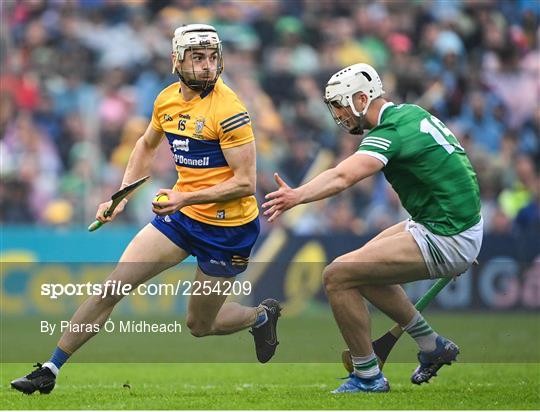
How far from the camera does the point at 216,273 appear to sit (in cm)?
956

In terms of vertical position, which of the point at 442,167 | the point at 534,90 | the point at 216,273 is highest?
the point at 442,167

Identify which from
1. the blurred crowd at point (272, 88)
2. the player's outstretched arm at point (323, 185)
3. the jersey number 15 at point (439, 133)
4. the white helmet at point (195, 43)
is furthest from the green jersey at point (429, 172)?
the blurred crowd at point (272, 88)

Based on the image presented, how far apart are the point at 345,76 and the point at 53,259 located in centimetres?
811

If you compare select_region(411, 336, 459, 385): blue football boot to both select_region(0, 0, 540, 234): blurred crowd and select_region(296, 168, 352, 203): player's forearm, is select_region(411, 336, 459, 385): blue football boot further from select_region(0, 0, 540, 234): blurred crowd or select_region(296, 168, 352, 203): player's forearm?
select_region(0, 0, 540, 234): blurred crowd

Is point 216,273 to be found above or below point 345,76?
below

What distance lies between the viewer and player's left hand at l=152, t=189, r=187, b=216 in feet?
29.1

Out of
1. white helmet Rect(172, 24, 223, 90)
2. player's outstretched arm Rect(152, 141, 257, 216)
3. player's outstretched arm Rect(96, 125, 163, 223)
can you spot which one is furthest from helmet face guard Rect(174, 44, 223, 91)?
player's outstretched arm Rect(96, 125, 163, 223)

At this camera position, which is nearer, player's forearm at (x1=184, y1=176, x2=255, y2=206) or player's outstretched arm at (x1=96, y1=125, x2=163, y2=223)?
player's forearm at (x1=184, y1=176, x2=255, y2=206)

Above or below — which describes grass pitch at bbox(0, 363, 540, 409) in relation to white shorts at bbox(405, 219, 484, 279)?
below

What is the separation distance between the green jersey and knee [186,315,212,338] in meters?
1.76

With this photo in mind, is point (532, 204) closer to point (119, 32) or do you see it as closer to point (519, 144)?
point (519, 144)

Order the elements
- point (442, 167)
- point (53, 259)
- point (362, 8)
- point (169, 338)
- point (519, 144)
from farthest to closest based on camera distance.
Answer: point (362, 8) → point (519, 144) → point (53, 259) → point (169, 338) → point (442, 167)

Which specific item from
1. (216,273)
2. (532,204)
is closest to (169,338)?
(216,273)

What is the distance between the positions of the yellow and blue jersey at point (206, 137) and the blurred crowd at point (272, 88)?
22.3 ft
